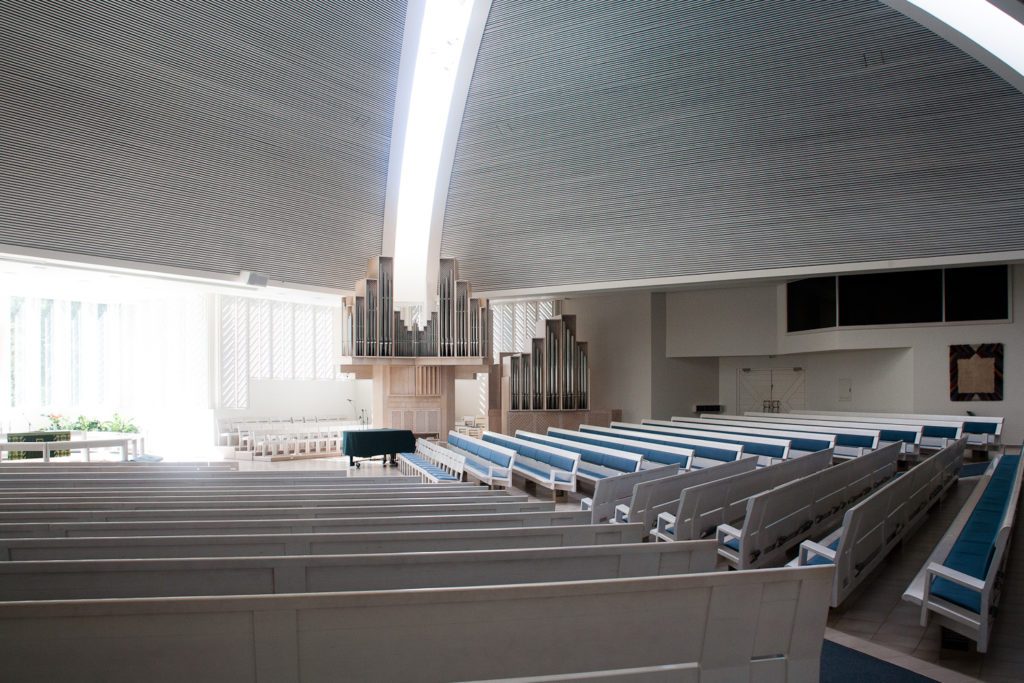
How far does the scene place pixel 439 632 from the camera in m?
1.57

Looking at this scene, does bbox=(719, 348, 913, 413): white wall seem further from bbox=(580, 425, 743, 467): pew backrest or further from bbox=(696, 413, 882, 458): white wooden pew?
bbox=(580, 425, 743, 467): pew backrest

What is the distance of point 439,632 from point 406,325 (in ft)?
40.3

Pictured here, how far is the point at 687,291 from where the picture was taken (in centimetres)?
1526

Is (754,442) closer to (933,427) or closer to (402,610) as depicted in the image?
(933,427)

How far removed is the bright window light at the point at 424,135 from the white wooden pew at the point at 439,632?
386 inches

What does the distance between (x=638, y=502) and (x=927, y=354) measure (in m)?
10.2

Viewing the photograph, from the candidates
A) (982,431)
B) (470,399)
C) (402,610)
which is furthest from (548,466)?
(470,399)

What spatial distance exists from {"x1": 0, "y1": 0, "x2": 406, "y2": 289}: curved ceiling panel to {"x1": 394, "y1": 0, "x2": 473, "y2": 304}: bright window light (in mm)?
595

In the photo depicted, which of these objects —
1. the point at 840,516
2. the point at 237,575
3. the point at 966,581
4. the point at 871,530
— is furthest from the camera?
the point at 840,516

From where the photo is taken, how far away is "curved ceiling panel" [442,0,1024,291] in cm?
898

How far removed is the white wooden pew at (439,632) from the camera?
145 cm

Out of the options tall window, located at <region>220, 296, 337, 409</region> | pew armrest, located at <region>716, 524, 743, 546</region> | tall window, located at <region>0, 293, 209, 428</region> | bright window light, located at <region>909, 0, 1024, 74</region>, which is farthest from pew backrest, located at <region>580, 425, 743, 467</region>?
tall window, located at <region>0, 293, 209, 428</region>

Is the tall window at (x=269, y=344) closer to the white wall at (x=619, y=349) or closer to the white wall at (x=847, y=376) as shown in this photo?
the white wall at (x=619, y=349)

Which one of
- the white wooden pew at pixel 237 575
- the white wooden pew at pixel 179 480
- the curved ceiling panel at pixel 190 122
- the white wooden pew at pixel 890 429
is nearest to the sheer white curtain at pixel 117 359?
the curved ceiling panel at pixel 190 122
